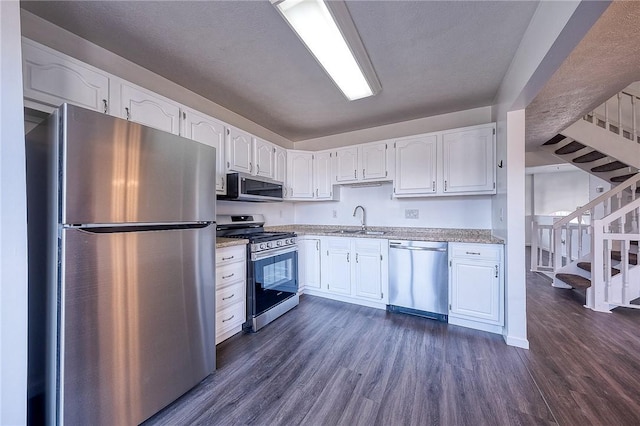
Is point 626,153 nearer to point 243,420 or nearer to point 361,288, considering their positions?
point 361,288

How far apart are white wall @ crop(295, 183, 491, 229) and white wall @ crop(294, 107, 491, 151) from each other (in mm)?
765

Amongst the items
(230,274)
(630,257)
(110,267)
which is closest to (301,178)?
(230,274)

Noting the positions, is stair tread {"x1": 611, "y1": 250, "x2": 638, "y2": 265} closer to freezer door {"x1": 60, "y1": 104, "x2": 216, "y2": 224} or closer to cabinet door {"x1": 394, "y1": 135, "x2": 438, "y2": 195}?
cabinet door {"x1": 394, "y1": 135, "x2": 438, "y2": 195}

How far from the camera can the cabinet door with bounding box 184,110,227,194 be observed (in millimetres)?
2230

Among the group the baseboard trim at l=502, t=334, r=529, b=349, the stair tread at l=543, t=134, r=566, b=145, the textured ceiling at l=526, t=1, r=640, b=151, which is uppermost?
the stair tread at l=543, t=134, r=566, b=145

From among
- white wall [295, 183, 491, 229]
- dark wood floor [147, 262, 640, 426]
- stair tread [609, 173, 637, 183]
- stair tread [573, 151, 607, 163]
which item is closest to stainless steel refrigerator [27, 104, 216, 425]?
dark wood floor [147, 262, 640, 426]

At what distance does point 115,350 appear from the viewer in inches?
48.1

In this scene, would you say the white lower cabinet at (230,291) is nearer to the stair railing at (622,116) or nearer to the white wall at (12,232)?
the white wall at (12,232)

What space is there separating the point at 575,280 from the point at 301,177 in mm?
4091

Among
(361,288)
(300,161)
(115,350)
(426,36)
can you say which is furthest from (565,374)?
(300,161)

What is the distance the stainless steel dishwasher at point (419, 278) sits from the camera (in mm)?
2533

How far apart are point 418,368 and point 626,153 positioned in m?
4.20

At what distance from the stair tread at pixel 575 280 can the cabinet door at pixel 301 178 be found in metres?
3.77

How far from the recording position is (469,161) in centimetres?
271
